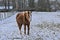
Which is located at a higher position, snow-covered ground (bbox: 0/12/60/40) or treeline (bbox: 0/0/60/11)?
snow-covered ground (bbox: 0/12/60/40)

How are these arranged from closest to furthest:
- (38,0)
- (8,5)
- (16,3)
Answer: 1. (8,5)
2. (16,3)
3. (38,0)

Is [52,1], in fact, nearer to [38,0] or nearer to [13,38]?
[38,0]

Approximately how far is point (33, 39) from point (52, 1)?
2290 centimetres

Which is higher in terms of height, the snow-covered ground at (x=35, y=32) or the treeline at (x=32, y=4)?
the snow-covered ground at (x=35, y=32)

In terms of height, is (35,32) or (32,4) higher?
(35,32)

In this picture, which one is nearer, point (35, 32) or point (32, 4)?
point (35, 32)

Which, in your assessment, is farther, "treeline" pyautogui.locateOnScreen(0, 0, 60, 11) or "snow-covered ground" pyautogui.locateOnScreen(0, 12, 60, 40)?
"treeline" pyautogui.locateOnScreen(0, 0, 60, 11)

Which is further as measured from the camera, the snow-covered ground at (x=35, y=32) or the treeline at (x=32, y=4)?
the treeline at (x=32, y=4)

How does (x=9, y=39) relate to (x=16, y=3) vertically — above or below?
above

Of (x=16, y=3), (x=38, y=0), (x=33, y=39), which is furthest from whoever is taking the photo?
(x=38, y=0)

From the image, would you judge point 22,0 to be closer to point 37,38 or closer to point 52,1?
point 52,1

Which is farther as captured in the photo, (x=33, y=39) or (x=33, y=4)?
(x=33, y=4)

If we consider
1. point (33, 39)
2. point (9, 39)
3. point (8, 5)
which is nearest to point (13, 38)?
point (9, 39)

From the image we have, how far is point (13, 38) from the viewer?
6.61m
